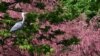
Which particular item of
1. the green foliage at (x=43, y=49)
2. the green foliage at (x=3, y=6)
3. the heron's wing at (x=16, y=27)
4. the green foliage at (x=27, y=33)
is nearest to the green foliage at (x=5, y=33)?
the heron's wing at (x=16, y=27)

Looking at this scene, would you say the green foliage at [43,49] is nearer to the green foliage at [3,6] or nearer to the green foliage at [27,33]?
the green foliage at [27,33]

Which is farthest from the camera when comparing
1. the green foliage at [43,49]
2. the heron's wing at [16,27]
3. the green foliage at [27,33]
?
the heron's wing at [16,27]

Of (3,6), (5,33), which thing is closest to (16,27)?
(5,33)

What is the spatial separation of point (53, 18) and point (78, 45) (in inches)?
174

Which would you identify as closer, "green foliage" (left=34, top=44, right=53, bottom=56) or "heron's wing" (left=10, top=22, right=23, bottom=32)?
"green foliage" (left=34, top=44, right=53, bottom=56)

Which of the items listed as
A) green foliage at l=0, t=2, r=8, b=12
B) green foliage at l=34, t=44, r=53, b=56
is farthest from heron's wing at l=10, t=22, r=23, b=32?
green foliage at l=0, t=2, r=8, b=12

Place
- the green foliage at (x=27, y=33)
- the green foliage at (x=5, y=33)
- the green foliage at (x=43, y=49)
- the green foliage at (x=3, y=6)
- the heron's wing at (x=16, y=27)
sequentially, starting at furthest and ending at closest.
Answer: the green foliage at (x=3, y=6) → the heron's wing at (x=16, y=27) → the green foliage at (x=5, y=33) → the green foliage at (x=27, y=33) → the green foliage at (x=43, y=49)

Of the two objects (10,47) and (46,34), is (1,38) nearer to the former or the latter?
(10,47)

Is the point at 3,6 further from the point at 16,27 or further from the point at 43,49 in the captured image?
the point at 43,49

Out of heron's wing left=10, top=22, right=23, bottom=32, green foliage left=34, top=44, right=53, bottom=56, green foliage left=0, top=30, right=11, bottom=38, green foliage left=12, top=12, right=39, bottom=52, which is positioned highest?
heron's wing left=10, top=22, right=23, bottom=32

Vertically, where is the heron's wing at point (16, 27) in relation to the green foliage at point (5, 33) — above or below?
above

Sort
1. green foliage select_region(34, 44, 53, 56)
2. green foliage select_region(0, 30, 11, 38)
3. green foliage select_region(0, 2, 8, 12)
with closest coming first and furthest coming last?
1. green foliage select_region(34, 44, 53, 56)
2. green foliage select_region(0, 30, 11, 38)
3. green foliage select_region(0, 2, 8, 12)

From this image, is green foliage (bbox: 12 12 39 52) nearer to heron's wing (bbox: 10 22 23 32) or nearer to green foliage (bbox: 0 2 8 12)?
heron's wing (bbox: 10 22 23 32)

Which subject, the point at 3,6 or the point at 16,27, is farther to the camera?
the point at 3,6
